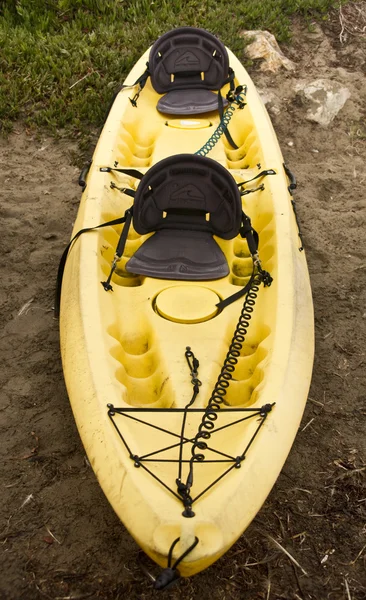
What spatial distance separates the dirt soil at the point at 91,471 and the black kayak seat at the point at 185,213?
914mm

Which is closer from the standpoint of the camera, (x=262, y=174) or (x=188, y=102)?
(x=262, y=174)

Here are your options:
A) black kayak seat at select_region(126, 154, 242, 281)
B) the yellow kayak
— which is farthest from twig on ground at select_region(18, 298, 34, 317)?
black kayak seat at select_region(126, 154, 242, 281)

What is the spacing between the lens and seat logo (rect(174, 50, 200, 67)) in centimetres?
511

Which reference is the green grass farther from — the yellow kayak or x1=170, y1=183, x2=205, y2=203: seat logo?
x1=170, y1=183, x2=205, y2=203: seat logo

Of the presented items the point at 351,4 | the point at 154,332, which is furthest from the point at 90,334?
the point at 351,4

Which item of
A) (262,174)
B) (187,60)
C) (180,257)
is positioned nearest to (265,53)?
(187,60)

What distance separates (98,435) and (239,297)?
113 cm

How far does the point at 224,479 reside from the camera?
223cm

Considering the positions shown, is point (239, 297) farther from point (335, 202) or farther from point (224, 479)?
point (335, 202)

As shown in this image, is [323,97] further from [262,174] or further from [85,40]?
[262,174]

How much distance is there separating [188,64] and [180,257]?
8.05 ft

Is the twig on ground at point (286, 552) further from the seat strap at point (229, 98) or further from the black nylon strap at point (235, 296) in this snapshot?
the seat strap at point (229, 98)

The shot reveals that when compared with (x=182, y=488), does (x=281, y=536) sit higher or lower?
lower

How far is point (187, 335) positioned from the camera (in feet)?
9.69
